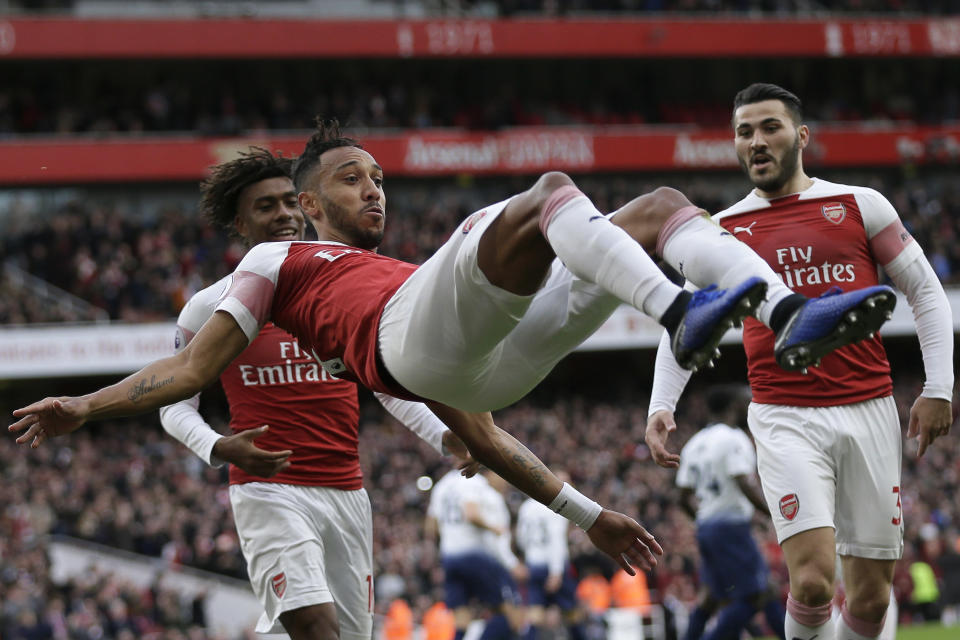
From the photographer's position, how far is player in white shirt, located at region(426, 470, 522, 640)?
10.5m

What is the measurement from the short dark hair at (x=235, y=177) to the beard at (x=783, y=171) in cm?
230

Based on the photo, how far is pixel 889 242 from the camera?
18.1ft

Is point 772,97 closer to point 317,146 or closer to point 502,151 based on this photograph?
point 317,146

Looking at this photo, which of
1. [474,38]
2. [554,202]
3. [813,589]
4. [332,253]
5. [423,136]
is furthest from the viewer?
[474,38]

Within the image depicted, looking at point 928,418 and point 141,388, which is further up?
point 141,388

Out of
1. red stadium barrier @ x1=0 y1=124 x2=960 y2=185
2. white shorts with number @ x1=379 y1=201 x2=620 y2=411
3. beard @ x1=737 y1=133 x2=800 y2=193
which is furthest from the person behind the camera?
red stadium barrier @ x1=0 y1=124 x2=960 y2=185

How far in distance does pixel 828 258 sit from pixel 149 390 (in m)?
2.89

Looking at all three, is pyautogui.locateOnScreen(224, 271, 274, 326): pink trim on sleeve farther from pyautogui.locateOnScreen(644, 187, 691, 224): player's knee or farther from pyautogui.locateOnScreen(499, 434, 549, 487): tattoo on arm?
pyautogui.locateOnScreen(644, 187, 691, 224): player's knee

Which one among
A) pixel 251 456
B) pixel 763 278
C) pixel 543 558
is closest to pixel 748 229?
pixel 763 278

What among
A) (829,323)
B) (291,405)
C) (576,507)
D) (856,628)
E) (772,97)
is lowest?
(856,628)

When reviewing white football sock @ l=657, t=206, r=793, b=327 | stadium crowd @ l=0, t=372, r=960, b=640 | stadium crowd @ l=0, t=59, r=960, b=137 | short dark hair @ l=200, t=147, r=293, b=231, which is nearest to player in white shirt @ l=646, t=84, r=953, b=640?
white football sock @ l=657, t=206, r=793, b=327

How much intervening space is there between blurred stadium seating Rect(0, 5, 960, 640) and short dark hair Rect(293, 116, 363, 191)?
1347cm

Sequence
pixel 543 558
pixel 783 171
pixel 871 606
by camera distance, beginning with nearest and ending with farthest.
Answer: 1. pixel 871 606
2. pixel 783 171
3. pixel 543 558

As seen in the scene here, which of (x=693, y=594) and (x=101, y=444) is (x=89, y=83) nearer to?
(x=101, y=444)
